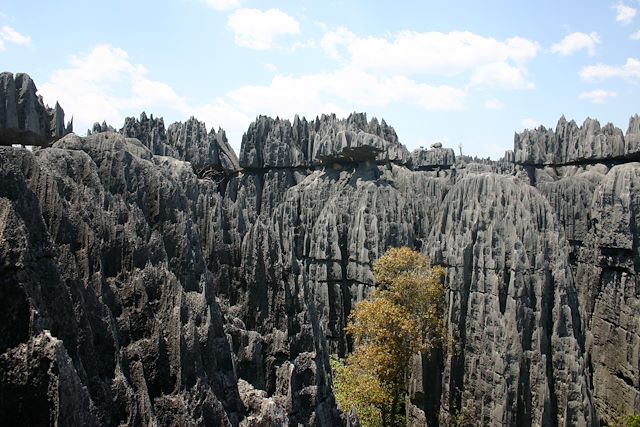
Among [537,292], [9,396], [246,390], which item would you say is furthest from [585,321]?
[9,396]

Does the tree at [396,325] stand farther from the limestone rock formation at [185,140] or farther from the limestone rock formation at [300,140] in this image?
the limestone rock formation at [185,140]

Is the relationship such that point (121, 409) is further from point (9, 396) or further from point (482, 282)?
point (482, 282)

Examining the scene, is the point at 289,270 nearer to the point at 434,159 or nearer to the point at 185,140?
the point at 185,140

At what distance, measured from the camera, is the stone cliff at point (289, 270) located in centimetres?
712

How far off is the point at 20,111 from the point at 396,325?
1607 centimetres

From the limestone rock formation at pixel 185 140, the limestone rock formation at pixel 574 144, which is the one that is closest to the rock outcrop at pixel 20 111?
the limestone rock formation at pixel 185 140

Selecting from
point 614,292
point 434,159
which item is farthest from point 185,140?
point 614,292

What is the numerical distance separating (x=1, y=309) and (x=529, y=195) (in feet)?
77.9

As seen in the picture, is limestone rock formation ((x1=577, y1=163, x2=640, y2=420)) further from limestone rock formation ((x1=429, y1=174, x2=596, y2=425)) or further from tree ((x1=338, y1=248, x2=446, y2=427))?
tree ((x1=338, y1=248, x2=446, y2=427))

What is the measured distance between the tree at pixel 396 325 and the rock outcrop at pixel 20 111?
14.8 metres

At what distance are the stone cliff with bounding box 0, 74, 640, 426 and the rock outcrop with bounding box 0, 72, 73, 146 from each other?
238 millimetres

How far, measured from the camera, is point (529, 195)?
25.6m

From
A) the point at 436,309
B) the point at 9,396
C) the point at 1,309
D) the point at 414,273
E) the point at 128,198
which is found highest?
the point at 128,198

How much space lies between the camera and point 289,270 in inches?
642
